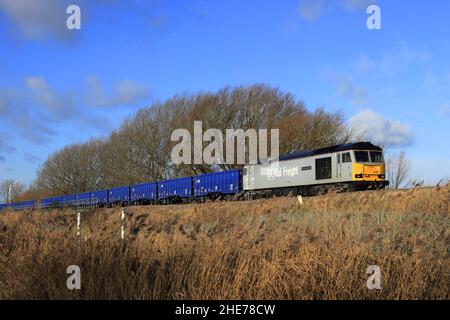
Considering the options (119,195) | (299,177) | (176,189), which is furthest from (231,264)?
(119,195)

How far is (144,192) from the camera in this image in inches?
2159

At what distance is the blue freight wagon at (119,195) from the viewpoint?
190ft

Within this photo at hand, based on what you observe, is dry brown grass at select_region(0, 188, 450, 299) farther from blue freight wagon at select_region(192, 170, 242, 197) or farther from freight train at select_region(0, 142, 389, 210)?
blue freight wagon at select_region(192, 170, 242, 197)

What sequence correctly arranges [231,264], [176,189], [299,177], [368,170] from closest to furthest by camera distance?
[231,264], [368,170], [299,177], [176,189]

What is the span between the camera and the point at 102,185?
266 ft

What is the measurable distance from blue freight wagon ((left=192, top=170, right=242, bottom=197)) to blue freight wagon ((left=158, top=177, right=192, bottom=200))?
0.99 meters

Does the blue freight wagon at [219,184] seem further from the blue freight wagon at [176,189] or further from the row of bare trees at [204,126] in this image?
the row of bare trees at [204,126]

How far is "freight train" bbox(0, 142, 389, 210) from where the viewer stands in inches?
1148

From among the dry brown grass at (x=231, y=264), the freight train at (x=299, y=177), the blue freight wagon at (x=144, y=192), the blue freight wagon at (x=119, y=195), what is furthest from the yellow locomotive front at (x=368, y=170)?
the blue freight wagon at (x=119, y=195)

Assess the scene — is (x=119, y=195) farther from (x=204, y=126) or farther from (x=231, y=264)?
(x=231, y=264)

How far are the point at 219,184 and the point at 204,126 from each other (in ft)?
47.9
